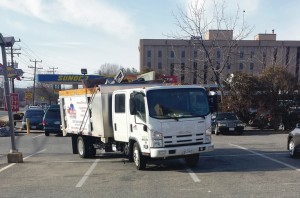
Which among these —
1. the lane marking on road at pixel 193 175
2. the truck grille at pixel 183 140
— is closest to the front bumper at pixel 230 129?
the lane marking on road at pixel 193 175

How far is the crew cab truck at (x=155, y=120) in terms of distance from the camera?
10328 mm

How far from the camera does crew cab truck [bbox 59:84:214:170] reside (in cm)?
1033

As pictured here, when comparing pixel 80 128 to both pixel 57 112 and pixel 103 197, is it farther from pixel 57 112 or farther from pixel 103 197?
pixel 57 112

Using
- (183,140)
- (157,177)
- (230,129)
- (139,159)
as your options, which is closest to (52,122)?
(230,129)

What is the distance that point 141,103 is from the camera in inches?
419

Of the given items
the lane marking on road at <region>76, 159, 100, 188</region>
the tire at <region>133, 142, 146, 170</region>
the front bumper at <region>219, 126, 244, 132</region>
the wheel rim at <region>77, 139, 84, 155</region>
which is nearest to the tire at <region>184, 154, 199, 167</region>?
the tire at <region>133, 142, 146, 170</region>

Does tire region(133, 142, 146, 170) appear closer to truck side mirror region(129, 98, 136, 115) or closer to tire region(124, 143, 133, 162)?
tire region(124, 143, 133, 162)

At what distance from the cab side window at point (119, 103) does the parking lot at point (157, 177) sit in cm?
174

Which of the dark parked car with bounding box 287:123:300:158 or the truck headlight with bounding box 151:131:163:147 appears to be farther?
the dark parked car with bounding box 287:123:300:158

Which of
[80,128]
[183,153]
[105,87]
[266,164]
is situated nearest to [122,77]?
[105,87]

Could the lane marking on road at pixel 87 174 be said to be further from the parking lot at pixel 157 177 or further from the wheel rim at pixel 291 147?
the wheel rim at pixel 291 147

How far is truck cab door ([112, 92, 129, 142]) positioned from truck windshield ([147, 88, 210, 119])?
1.10 m

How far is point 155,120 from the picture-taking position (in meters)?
10.3

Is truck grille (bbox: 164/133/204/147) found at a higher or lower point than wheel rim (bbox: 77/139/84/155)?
higher
